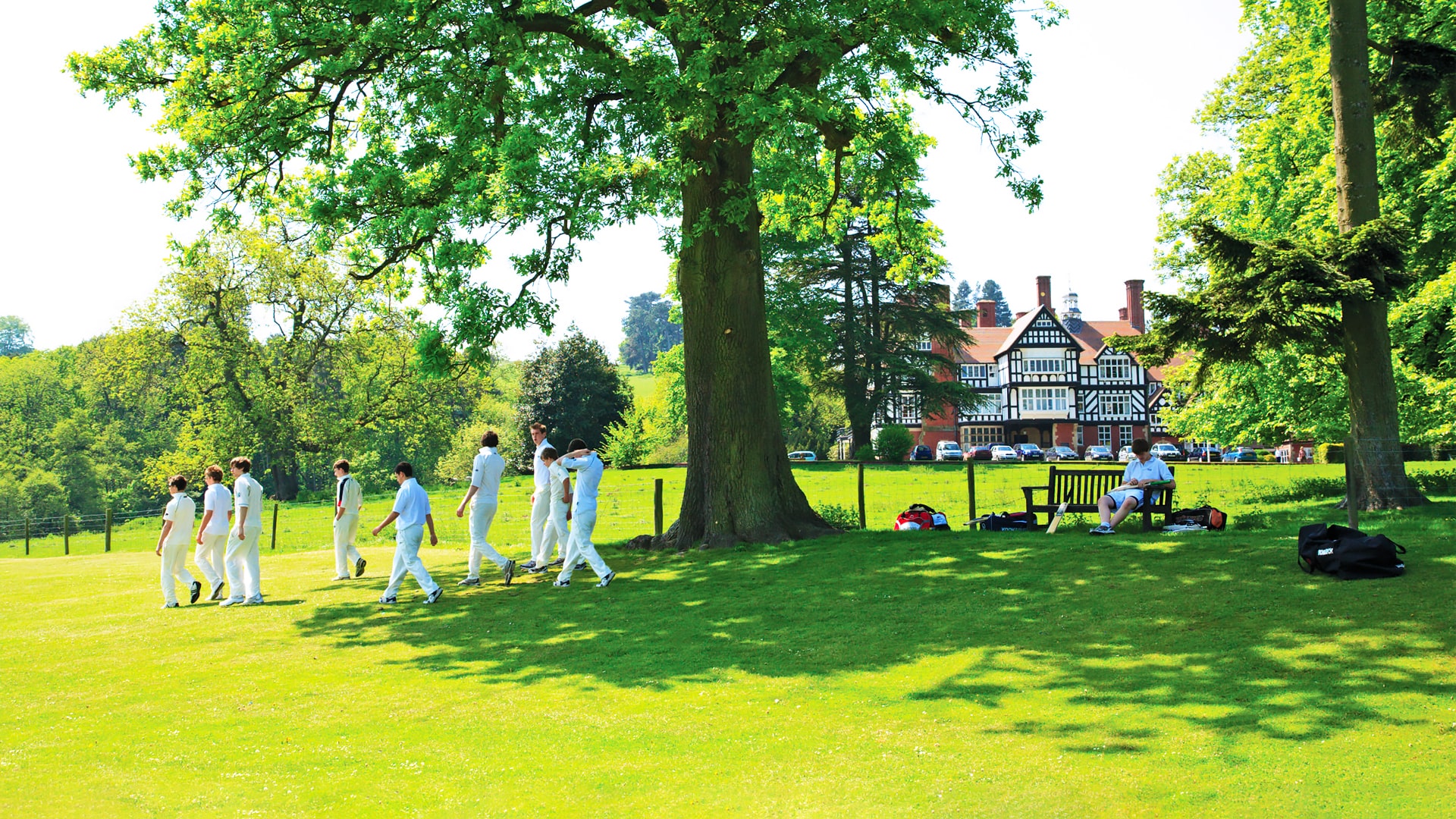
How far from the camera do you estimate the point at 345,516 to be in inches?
648

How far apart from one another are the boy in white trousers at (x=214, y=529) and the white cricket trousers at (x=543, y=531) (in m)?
4.10

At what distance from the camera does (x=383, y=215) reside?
16109 mm

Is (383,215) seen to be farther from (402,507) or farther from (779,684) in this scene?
(779,684)

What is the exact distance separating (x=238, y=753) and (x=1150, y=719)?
19.1 feet

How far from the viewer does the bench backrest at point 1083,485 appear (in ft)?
52.2

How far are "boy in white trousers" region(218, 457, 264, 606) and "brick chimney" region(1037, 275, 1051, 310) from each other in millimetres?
77572

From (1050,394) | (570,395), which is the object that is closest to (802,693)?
(570,395)

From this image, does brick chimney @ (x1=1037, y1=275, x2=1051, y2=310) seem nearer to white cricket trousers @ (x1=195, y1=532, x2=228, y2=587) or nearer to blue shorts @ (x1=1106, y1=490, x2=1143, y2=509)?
blue shorts @ (x1=1106, y1=490, x2=1143, y2=509)

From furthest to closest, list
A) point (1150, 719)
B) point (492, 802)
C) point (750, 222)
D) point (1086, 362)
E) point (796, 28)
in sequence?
1. point (1086, 362)
2. point (750, 222)
3. point (796, 28)
4. point (1150, 719)
5. point (492, 802)

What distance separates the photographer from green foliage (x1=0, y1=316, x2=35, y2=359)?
430ft

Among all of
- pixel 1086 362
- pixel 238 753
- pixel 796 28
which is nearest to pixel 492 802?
pixel 238 753

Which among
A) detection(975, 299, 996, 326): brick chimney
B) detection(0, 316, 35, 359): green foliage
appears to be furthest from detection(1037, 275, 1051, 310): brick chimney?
detection(0, 316, 35, 359): green foliage

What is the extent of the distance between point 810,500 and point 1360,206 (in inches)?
672

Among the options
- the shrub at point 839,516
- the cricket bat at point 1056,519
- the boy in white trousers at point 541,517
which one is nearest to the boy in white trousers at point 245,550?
the boy in white trousers at point 541,517
